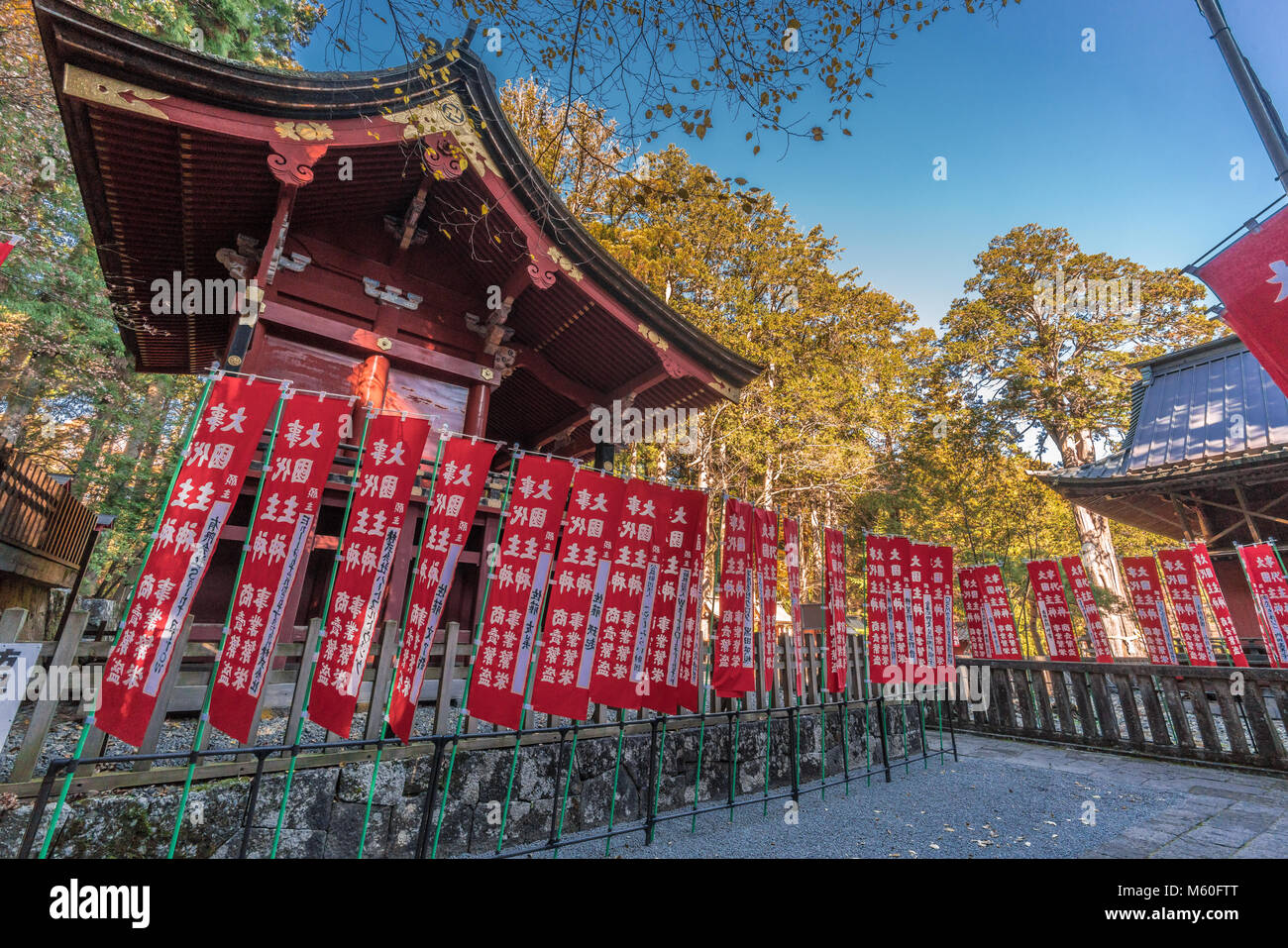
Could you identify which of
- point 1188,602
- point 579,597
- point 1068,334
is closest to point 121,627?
point 579,597

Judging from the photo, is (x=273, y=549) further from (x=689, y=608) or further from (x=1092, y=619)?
(x=1092, y=619)

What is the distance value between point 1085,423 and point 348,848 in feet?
67.1

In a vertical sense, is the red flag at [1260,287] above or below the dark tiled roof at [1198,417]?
below

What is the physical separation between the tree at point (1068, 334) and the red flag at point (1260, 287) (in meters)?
13.1

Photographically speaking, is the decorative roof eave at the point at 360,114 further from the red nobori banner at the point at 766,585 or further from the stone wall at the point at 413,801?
the stone wall at the point at 413,801

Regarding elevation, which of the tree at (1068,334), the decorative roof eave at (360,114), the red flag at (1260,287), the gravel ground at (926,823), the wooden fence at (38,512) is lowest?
the gravel ground at (926,823)

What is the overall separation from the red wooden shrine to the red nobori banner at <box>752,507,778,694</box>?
3342mm

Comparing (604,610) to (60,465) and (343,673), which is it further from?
(60,465)

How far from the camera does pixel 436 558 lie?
4625 mm

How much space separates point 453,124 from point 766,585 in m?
6.77

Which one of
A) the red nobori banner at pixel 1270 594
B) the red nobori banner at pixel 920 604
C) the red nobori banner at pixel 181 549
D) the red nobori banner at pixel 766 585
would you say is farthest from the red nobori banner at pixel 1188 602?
the red nobori banner at pixel 181 549

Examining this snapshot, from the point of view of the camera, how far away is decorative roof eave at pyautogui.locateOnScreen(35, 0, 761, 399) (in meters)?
4.89

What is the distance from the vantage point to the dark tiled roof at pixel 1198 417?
38.0ft
